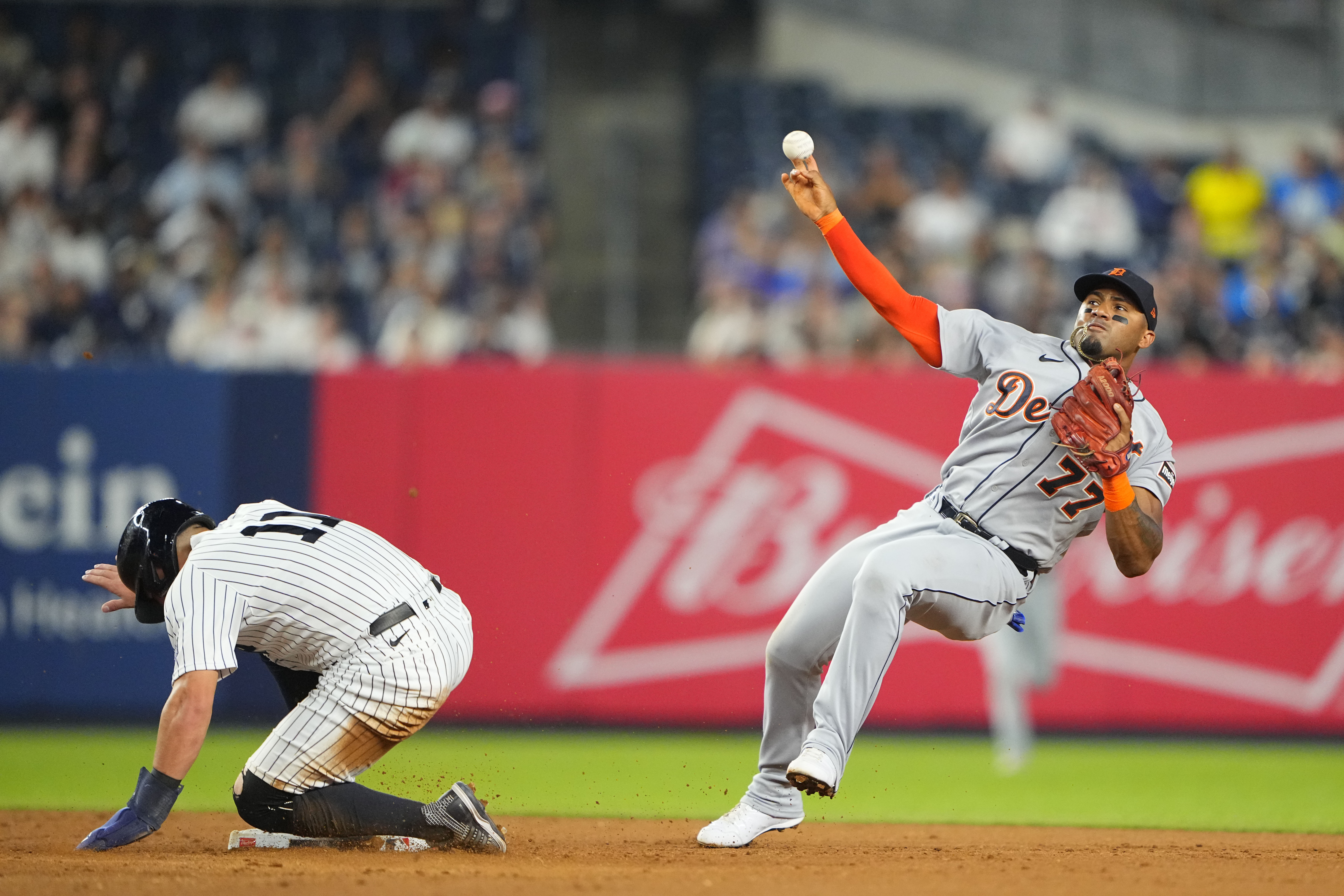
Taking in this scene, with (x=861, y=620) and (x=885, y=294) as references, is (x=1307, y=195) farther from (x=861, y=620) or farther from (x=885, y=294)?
(x=861, y=620)

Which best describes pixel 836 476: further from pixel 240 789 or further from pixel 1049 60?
pixel 1049 60

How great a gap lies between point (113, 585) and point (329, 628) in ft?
2.70

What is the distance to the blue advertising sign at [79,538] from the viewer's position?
10.2m

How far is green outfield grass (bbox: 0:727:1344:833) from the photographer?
750cm

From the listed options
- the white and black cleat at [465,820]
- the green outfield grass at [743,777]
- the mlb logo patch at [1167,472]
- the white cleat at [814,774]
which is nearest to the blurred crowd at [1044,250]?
the green outfield grass at [743,777]

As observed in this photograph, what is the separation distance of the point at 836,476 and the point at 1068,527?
5.12 meters

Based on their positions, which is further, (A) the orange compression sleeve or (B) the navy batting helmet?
(A) the orange compression sleeve

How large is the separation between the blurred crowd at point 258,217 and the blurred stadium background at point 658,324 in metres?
0.04

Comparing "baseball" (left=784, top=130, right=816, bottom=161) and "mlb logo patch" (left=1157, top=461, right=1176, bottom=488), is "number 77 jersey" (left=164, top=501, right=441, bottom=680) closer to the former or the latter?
"baseball" (left=784, top=130, right=816, bottom=161)

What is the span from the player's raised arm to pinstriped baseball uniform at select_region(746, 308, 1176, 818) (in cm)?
6

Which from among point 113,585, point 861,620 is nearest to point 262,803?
point 113,585

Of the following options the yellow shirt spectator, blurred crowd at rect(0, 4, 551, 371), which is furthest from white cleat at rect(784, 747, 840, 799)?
the yellow shirt spectator

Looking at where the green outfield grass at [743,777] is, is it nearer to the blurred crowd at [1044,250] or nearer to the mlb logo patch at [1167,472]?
the mlb logo patch at [1167,472]

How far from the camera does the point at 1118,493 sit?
16.9ft
